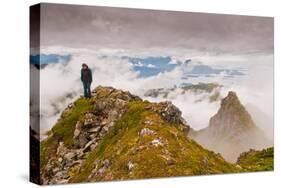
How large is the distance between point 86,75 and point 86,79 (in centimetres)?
5

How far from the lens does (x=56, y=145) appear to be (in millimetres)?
9070

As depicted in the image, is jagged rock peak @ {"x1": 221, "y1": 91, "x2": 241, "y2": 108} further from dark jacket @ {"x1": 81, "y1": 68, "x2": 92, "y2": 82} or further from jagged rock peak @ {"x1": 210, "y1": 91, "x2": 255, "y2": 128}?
dark jacket @ {"x1": 81, "y1": 68, "x2": 92, "y2": 82}

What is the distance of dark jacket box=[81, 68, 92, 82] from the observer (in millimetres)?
9195

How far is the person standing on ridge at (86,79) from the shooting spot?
9195 millimetres

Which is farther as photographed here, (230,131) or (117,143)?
(230,131)

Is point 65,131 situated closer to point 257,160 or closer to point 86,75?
point 86,75

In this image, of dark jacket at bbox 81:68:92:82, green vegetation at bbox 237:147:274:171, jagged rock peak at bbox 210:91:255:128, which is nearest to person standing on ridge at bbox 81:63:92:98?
dark jacket at bbox 81:68:92:82

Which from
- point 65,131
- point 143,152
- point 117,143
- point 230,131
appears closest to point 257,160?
point 230,131

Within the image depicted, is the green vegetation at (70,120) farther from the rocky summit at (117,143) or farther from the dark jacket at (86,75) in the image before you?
the dark jacket at (86,75)

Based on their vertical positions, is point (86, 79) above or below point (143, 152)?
above

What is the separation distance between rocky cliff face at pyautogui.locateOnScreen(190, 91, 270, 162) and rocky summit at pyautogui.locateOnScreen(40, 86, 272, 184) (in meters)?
0.31

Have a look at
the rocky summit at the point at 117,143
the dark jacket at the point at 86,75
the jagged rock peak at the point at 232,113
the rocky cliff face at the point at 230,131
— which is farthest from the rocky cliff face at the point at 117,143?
the jagged rock peak at the point at 232,113

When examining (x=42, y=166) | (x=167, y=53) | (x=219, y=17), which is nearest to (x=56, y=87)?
(x=42, y=166)

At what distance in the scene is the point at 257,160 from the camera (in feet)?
34.0
